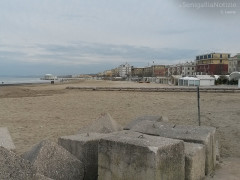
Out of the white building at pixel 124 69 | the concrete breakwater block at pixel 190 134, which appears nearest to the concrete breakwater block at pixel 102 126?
the concrete breakwater block at pixel 190 134

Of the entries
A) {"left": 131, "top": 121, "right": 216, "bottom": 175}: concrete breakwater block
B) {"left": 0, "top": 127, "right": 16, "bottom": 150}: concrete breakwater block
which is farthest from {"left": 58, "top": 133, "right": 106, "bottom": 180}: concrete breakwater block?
{"left": 131, "top": 121, "right": 216, "bottom": 175}: concrete breakwater block

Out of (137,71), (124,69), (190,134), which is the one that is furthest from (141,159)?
(124,69)

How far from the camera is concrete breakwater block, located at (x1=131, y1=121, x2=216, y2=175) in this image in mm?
5066

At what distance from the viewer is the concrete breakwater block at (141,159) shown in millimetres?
3674

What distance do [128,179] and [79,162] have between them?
2.66 ft

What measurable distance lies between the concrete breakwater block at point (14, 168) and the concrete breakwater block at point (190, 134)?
106 inches

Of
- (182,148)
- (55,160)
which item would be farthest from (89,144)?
(182,148)

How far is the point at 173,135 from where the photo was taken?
5.21 m

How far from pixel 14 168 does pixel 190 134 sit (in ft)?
10.3

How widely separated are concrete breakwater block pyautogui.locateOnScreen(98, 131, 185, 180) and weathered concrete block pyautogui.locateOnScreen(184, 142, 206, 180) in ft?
0.75

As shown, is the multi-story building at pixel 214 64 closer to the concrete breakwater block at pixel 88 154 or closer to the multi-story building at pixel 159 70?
the multi-story building at pixel 159 70

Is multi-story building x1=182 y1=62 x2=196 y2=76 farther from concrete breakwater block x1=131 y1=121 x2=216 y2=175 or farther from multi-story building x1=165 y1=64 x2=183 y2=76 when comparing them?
concrete breakwater block x1=131 y1=121 x2=216 y2=175

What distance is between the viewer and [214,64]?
107125 mm

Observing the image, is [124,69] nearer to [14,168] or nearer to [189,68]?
[189,68]
